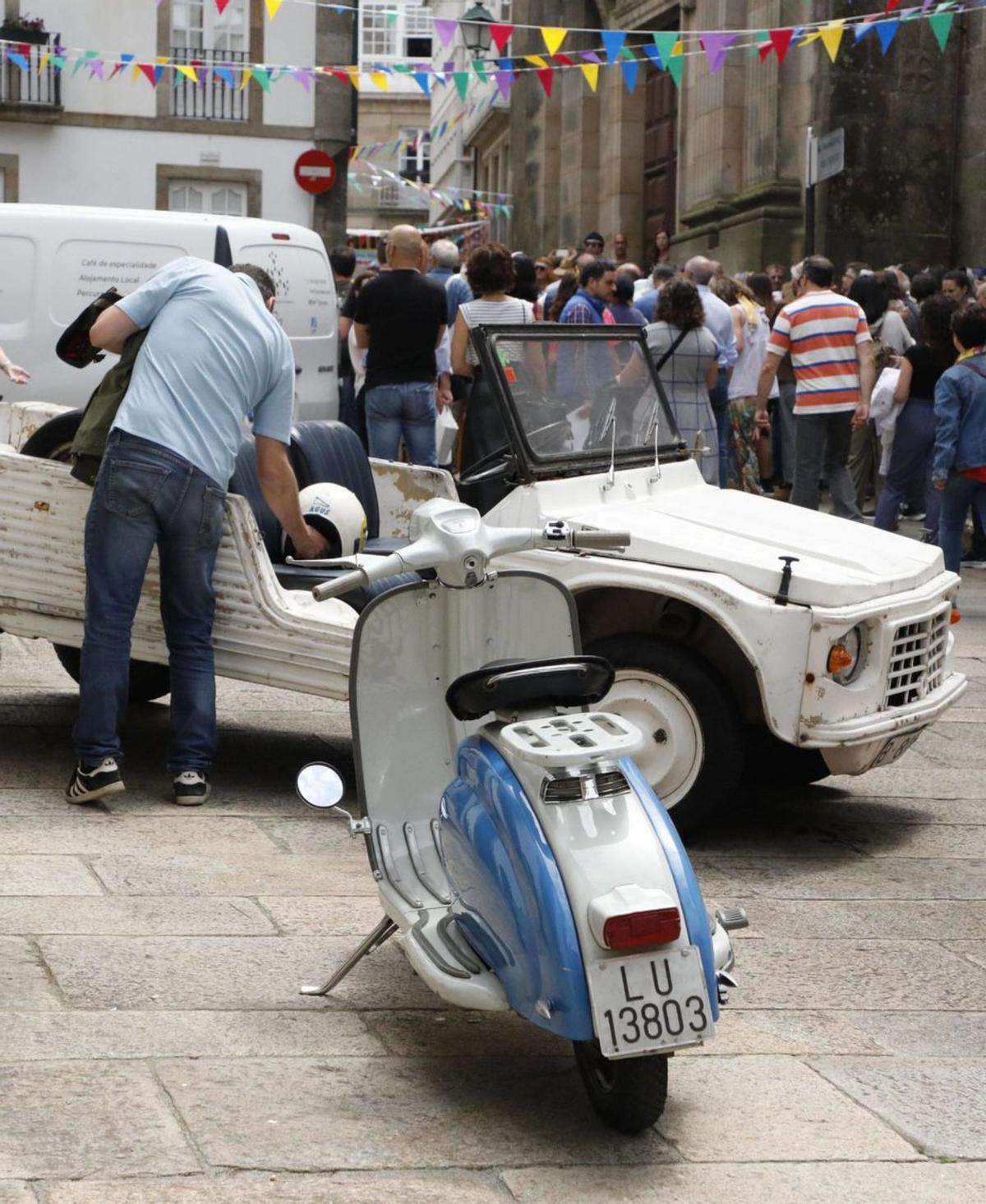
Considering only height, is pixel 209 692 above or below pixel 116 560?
below

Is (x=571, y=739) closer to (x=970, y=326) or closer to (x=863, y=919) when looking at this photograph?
(x=863, y=919)

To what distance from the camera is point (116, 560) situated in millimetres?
6688

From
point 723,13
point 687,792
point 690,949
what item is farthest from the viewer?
point 723,13

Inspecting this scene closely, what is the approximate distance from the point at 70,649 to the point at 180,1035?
13.6 ft

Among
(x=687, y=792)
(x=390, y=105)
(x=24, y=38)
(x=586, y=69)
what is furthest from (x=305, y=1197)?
(x=390, y=105)

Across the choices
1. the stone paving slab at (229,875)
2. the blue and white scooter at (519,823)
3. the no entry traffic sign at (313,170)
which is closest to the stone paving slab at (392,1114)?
the blue and white scooter at (519,823)

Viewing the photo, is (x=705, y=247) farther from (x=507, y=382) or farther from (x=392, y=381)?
(x=507, y=382)

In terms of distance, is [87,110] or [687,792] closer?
[687,792]

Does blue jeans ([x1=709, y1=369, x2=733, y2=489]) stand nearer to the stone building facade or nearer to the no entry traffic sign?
the stone building facade

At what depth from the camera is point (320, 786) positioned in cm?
479

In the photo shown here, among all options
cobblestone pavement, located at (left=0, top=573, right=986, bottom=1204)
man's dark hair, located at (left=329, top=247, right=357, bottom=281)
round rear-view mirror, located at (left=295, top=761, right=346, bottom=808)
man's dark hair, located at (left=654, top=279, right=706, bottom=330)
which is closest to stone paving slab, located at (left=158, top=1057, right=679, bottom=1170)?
cobblestone pavement, located at (left=0, top=573, right=986, bottom=1204)

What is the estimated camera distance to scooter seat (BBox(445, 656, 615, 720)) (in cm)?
438

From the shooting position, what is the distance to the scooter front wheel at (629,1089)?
3.98 meters

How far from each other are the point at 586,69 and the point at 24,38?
668 inches
